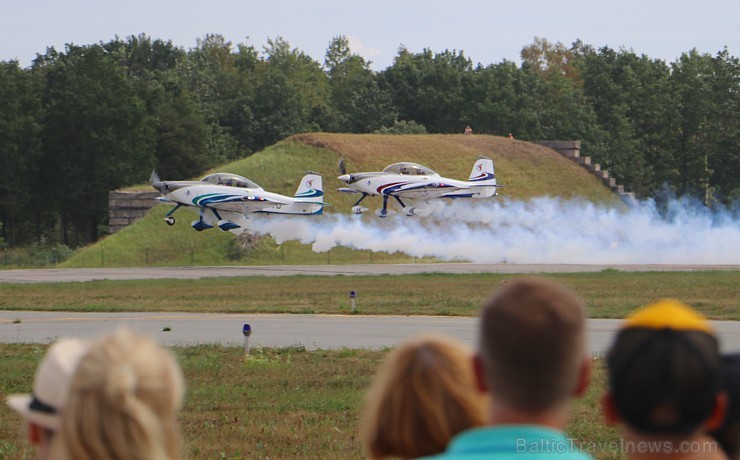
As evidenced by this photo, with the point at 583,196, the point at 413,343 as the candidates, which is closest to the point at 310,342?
the point at 413,343

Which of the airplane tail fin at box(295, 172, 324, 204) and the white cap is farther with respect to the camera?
the airplane tail fin at box(295, 172, 324, 204)

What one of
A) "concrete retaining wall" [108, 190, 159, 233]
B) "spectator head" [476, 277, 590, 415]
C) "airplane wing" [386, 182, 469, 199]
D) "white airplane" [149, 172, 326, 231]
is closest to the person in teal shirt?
"spectator head" [476, 277, 590, 415]

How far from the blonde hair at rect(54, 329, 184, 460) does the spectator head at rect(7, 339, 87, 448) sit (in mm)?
189

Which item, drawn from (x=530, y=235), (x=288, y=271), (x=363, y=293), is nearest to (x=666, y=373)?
(x=363, y=293)

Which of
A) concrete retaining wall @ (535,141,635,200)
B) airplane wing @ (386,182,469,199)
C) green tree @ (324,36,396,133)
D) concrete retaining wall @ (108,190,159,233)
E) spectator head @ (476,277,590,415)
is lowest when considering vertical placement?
spectator head @ (476,277,590,415)

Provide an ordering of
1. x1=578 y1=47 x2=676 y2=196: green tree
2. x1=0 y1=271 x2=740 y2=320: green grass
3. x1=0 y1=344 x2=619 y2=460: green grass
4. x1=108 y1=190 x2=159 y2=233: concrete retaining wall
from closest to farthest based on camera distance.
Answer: x1=0 y1=344 x2=619 y2=460: green grass, x1=0 y1=271 x2=740 y2=320: green grass, x1=108 y1=190 x2=159 y2=233: concrete retaining wall, x1=578 y1=47 x2=676 y2=196: green tree

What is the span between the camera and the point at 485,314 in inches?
160

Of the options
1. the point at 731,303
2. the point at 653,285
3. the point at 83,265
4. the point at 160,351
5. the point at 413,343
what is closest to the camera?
the point at 160,351

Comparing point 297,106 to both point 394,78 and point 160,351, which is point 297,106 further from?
point 160,351

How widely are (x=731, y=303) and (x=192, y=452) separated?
78.7 feet

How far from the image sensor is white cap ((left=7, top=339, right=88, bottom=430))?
409cm

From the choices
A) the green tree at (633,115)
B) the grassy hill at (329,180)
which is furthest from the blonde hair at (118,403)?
the green tree at (633,115)

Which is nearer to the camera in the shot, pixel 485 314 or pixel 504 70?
pixel 485 314

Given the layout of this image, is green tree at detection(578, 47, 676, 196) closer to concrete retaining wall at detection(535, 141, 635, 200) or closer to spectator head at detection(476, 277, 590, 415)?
concrete retaining wall at detection(535, 141, 635, 200)
